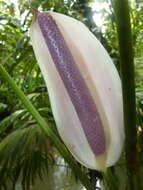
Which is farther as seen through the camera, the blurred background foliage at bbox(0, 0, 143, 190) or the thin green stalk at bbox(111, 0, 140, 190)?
the blurred background foliage at bbox(0, 0, 143, 190)

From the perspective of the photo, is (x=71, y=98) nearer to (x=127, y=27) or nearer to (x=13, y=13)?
(x=127, y=27)

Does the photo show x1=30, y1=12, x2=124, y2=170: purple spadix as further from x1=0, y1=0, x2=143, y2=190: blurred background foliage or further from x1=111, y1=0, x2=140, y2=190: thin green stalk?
x1=0, y1=0, x2=143, y2=190: blurred background foliage

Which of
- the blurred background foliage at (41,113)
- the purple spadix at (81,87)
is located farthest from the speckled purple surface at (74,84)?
the blurred background foliage at (41,113)

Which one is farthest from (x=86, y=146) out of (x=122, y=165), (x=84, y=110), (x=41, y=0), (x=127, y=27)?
(x=41, y=0)

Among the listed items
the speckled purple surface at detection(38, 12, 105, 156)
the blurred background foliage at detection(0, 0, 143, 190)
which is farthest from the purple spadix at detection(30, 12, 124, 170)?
the blurred background foliage at detection(0, 0, 143, 190)

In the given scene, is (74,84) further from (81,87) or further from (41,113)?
(41,113)

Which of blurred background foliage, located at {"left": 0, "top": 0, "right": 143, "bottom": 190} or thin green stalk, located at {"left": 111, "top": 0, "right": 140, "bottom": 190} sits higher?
thin green stalk, located at {"left": 111, "top": 0, "right": 140, "bottom": 190}

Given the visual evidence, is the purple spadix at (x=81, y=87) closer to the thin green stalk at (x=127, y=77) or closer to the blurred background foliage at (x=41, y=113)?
the thin green stalk at (x=127, y=77)
